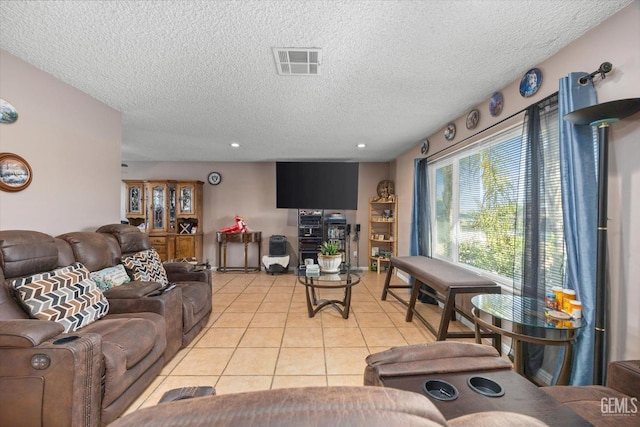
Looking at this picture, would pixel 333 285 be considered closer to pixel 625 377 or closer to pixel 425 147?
pixel 625 377

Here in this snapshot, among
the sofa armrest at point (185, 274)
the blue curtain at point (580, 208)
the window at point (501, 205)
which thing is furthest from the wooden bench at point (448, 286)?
the sofa armrest at point (185, 274)

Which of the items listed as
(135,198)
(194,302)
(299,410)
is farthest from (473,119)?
(135,198)

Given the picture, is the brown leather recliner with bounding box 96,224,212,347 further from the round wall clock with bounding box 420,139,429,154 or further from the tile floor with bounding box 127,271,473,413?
the round wall clock with bounding box 420,139,429,154

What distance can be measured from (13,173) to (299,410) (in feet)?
9.46

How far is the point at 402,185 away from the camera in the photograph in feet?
16.4

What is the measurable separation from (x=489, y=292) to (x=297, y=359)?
1802 millimetres

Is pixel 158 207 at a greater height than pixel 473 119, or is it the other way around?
pixel 473 119

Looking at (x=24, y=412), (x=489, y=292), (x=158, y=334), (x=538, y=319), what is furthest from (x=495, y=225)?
(x=24, y=412)

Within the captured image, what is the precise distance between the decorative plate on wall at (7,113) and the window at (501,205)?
395 centimetres

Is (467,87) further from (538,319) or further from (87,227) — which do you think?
(87,227)

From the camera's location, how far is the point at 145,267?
8.49 ft

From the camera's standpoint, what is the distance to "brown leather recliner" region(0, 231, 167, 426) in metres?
1.24

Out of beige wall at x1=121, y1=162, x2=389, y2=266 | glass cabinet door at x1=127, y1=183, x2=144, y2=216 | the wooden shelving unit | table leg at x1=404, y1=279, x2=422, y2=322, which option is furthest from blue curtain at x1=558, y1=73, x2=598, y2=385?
glass cabinet door at x1=127, y1=183, x2=144, y2=216

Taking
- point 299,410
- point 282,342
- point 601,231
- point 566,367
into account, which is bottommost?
point 282,342
